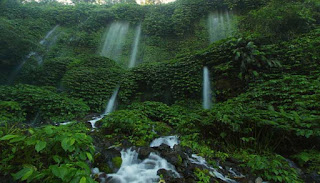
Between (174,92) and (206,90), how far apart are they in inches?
70.8

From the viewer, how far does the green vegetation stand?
2322 millimetres

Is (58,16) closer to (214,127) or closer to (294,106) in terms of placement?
(214,127)

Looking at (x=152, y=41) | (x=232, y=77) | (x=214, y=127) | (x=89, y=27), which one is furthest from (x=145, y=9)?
(x=214, y=127)

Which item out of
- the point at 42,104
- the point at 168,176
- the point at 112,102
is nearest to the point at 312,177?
the point at 168,176

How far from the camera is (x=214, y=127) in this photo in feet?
14.8

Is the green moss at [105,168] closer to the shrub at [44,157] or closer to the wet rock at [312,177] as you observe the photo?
the shrub at [44,157]

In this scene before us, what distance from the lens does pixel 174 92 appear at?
9117 millimetres

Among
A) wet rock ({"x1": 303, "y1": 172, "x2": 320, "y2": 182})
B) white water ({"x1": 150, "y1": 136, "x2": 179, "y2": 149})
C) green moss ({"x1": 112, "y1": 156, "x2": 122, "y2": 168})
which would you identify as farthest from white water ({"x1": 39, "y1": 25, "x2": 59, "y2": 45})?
wet rock ({"x1": 303, "y1": 172, "x2": 320, "y2": 182})

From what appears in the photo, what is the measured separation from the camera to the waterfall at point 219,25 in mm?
13573

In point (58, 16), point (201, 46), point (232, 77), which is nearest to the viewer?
point (232, 77)

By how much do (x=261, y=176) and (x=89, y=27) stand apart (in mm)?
19350

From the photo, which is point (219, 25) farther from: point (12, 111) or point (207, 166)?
point (12, 111)

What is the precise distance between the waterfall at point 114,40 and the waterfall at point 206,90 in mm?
9895

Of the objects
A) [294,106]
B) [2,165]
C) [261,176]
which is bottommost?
[261,176]
